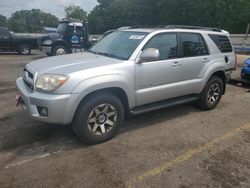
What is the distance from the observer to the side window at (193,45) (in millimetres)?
5238

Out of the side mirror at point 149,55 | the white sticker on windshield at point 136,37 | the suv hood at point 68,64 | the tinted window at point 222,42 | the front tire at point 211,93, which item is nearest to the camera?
the suv hood at point 68,64

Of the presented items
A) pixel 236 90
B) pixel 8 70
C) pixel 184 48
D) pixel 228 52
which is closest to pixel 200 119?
pixel 184 48

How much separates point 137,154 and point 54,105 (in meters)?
1.35

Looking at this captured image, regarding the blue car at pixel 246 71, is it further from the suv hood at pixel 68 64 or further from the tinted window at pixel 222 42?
the suv hood at pixel 68 64

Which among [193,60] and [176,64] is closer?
[176,64]

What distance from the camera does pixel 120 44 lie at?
4887 mm

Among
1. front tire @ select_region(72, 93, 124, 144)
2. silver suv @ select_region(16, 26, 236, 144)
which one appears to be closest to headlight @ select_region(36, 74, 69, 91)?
silver suv @ select_region(16, 26, 236, 144)

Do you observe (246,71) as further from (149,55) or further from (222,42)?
(149,55)

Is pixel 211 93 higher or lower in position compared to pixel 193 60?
lower

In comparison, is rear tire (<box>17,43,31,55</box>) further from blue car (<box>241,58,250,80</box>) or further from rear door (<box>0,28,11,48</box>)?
blue car (<box>241,58,250,80</box>)

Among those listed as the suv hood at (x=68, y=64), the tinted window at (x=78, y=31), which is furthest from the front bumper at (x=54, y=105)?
the tinted window at (x=78, y=31)

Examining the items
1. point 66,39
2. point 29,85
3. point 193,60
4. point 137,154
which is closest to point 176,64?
point 193,60

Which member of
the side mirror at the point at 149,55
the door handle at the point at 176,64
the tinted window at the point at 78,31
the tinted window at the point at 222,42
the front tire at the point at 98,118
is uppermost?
the tinted window at the point at 78,31

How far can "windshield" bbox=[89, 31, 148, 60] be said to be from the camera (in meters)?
4.59
